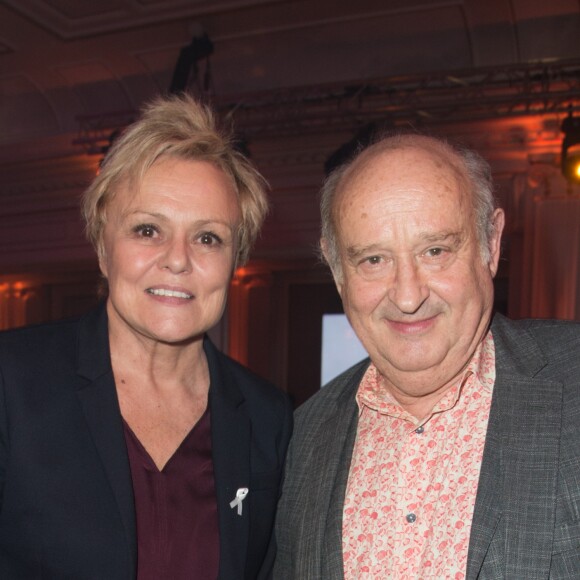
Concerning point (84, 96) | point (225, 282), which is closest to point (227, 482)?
point (225, 282)

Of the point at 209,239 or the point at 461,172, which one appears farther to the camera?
the point at 209,239

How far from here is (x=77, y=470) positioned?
1674mm

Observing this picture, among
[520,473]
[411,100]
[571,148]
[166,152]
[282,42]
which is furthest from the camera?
[282,42]

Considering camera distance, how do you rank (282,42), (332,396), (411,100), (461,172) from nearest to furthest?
(461,172)
(332,396)
(411,100)
(282,42)

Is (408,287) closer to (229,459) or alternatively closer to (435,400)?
(435,400)

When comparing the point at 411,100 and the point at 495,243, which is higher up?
the point at 411,100

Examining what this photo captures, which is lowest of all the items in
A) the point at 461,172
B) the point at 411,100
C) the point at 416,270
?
the point at 416,270

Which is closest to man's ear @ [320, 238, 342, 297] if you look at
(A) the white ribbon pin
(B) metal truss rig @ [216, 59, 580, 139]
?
(A) the white ribbon pin

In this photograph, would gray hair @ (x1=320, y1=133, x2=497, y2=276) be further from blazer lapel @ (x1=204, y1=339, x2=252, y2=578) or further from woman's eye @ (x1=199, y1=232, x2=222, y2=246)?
blazer lapel @ (x1=204, y1=339, x2=252, y2=578)

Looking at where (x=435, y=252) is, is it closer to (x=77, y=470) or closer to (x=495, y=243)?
(x=495, y=243)

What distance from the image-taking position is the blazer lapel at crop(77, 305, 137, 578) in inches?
65.8

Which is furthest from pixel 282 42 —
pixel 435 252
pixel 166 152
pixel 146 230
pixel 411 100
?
pixel 435 252

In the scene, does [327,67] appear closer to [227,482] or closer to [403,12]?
[403,12]

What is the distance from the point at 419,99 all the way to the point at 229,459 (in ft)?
14.1
